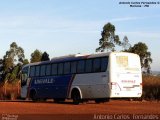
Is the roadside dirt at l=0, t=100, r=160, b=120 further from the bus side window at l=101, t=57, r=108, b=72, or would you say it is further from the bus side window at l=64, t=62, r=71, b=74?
the bus side window at l=64, t=62, r=71, b=74

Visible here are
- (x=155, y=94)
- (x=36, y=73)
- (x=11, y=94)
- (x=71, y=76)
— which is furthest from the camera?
(x=11, y=94)

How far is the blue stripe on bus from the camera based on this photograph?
30.4m

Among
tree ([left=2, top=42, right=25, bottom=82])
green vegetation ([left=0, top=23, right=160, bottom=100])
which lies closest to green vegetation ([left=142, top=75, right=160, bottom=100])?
green vegetation ([left=0, top=23, right=160, bottom=100])

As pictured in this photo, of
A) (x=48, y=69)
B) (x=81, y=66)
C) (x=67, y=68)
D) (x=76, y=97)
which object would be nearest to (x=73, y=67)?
(x=67, y=68)

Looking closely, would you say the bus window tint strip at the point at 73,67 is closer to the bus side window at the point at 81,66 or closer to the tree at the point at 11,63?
the bus side window at the point at 81,66

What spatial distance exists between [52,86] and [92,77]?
5.10 metres

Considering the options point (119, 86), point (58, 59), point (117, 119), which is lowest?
point (117, 119)

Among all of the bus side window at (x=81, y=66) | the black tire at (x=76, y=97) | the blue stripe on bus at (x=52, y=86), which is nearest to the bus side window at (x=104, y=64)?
the bus side window at (x=81, y=66)

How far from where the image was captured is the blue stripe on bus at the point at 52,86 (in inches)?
1195

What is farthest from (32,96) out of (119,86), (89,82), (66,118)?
(66,118)

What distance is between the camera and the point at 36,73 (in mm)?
34188

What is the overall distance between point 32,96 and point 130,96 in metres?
10.1

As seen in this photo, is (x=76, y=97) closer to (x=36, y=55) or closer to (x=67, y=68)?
(x=67, y=68)

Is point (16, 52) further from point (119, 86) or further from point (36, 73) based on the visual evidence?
point (119, 86)
